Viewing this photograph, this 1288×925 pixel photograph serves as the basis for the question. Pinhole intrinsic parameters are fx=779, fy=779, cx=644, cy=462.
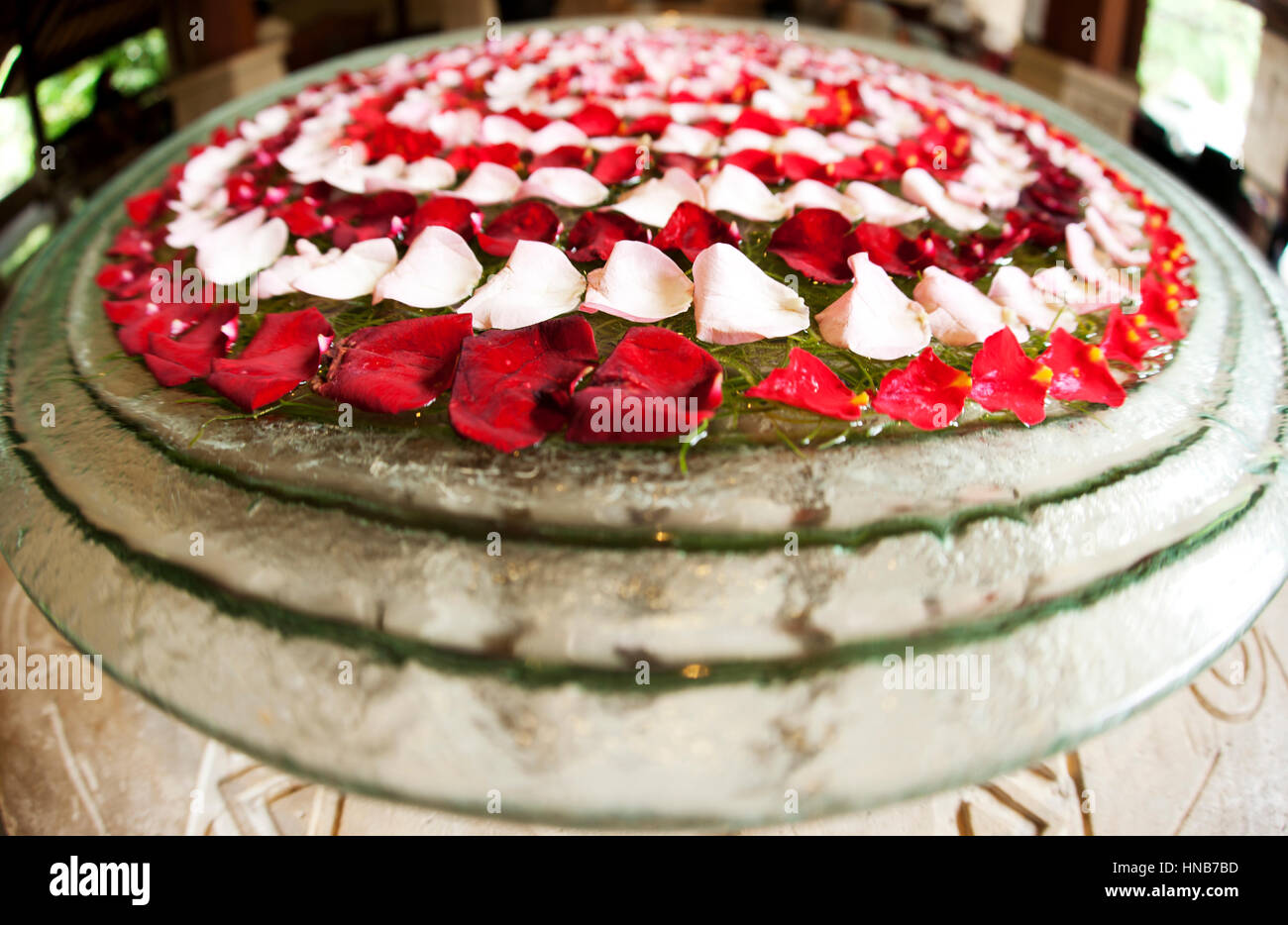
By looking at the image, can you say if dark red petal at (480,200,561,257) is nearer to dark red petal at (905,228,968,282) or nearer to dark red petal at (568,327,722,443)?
dark red petal at (568,327,722,443)

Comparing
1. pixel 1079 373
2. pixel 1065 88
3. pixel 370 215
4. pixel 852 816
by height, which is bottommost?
pixel 852 816

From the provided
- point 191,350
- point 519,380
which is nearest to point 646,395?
point 519,380

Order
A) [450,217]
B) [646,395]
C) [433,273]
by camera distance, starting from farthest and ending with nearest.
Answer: [450,217]
[433,273]
[646,395]

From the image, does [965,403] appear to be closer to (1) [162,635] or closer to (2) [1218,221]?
(1) [162,635]

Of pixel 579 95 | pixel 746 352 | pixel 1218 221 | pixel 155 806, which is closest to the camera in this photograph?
pixel 746 352

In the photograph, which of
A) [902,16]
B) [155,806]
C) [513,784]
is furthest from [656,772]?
[902,16]

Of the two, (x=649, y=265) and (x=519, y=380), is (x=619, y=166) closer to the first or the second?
(x=649, y=265)

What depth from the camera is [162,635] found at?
0.71 metres

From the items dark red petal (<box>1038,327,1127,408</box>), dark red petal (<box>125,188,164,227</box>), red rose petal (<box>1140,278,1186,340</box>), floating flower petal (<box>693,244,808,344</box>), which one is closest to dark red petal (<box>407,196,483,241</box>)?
floating flower petal (<box>693,244,808,344</box>)

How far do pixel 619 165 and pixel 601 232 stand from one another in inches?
9.8

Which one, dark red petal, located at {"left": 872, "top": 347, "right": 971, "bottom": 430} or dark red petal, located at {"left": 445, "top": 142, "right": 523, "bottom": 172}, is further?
dark red petal, located at {"left": 445, "top": 142, "right": 523, "bottom": 172}

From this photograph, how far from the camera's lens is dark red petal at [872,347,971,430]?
0.83 metres

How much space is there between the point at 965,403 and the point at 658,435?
1.15 ft

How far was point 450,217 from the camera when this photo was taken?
1.11 m
